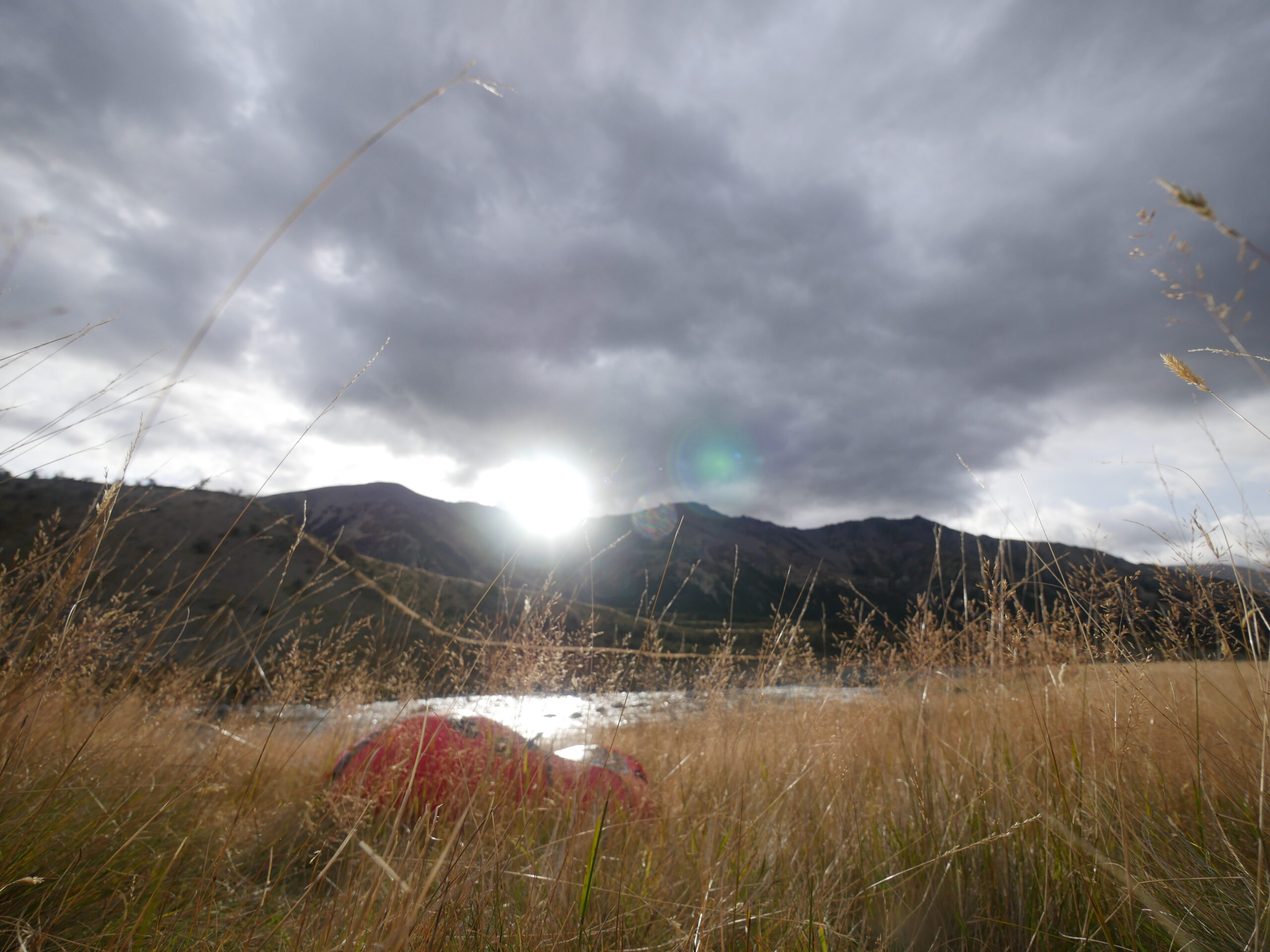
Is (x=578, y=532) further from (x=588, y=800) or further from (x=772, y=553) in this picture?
(x=772, y=553)

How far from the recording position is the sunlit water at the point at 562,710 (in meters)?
2.51

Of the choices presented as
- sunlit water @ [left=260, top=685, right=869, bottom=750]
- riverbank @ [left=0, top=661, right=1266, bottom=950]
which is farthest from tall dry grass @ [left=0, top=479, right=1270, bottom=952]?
sunlit water @ [left=260, top=685, right=869, bottom=750]

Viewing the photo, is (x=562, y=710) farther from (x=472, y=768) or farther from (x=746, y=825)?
(x=746, y=825)

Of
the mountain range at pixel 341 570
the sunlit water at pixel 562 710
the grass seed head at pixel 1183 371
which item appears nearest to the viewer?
the grass seed head at pixel 1183 371

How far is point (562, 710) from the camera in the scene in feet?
12.3

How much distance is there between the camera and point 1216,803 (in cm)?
183

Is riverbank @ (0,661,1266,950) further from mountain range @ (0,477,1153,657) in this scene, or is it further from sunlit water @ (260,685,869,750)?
mountain range @ (0,477,1153,657)

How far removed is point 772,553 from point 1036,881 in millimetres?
195907

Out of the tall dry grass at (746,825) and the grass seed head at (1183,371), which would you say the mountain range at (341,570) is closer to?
the tall dry grass at (746,825)

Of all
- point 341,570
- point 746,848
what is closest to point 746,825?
point 746,848

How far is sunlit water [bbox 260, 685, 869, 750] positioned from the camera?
2.51 meters

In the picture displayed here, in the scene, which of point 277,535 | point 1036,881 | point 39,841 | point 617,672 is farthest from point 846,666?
point 277,535

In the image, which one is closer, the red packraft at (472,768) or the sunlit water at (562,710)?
the red packraft at (472,768)

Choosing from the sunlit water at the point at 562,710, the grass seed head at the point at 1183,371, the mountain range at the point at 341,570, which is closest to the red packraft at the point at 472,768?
the sunlit water at the point at 562,710
